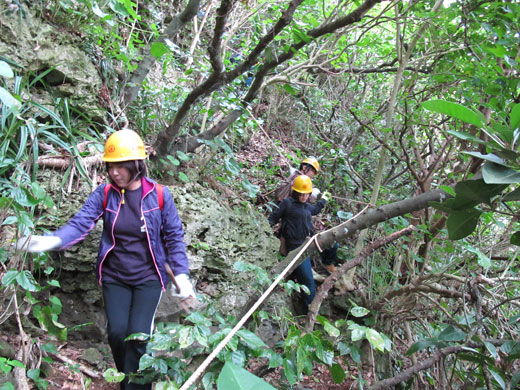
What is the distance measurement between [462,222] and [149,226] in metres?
1.94

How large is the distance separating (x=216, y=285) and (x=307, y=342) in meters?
1.90

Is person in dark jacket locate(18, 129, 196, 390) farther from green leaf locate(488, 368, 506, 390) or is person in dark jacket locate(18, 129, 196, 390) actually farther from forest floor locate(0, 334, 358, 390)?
green leaf locate(488, 368, 506, 390)

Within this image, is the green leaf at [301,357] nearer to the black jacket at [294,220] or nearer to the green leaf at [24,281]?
the green leaf at [24,281]

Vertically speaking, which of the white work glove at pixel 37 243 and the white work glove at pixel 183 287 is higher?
the white work glove at pixel 183 287

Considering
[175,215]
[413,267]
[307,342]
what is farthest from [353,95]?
[307,342]

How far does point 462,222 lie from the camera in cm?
123

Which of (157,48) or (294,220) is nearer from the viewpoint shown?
(157,48)

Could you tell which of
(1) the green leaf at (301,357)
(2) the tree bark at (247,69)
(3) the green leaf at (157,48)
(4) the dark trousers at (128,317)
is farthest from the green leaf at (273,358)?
(3) the green leaf at (157,48)

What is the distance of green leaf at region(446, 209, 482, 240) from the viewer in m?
1.22

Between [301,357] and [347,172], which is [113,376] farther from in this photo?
[347,172]

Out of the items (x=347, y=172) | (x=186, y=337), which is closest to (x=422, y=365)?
(x=186, y=337)

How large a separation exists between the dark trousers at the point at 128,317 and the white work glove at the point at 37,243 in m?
0.46

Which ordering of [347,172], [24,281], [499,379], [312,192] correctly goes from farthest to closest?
1. [347,172]
2. [312,192]
3. [24,281]
4. [499,379]

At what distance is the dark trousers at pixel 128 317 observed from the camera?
229cm
